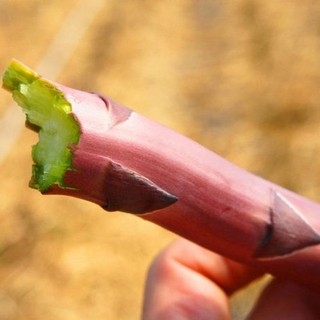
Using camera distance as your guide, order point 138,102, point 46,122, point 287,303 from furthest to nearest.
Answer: point 138,102
point 287,303
point 46,122

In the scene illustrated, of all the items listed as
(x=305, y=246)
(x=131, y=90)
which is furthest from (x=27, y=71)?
(x=131, y=90)

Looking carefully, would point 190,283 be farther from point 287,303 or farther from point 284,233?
point 284,233

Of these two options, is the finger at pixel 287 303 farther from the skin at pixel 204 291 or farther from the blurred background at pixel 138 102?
the blurred background at pixel 138 102

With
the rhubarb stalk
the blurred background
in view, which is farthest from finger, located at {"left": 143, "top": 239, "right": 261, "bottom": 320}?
the blurred background

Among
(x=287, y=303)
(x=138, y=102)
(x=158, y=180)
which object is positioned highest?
(x=158, y=180)

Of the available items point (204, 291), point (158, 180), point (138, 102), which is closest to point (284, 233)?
point (158, 180)

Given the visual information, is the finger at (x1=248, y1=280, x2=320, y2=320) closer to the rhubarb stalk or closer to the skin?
the skin
